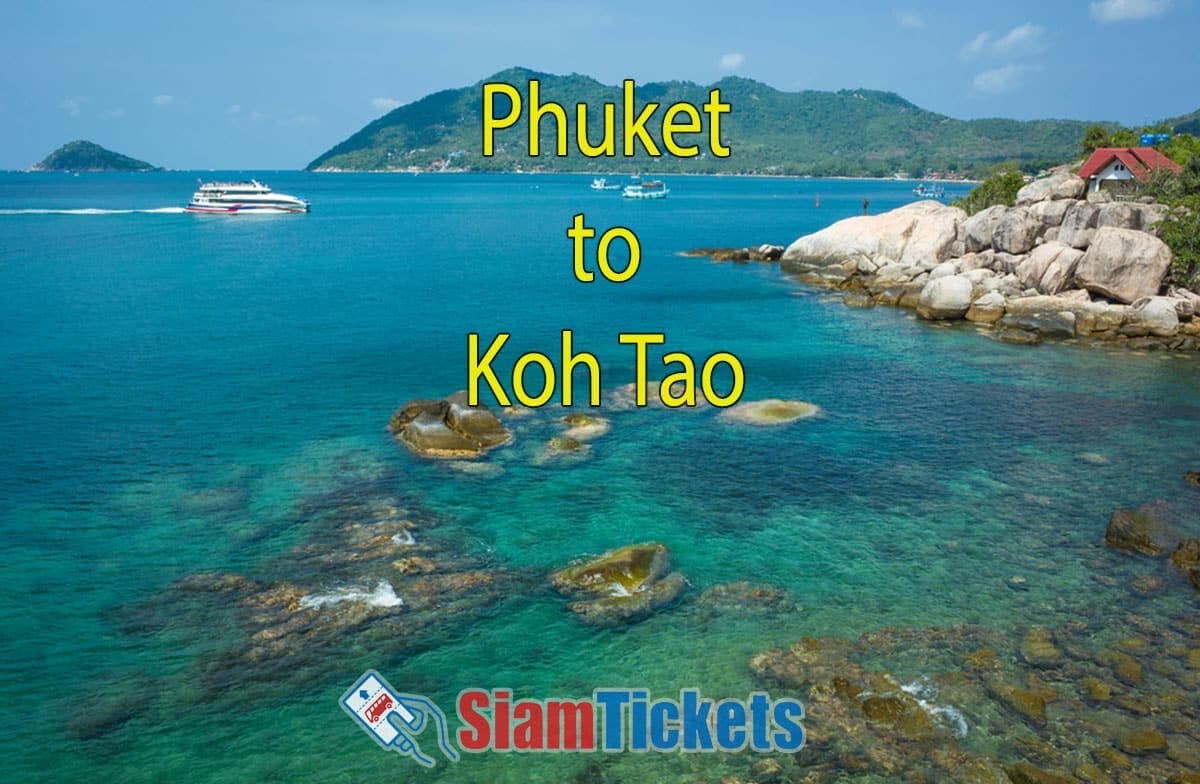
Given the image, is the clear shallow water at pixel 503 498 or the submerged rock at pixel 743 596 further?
the submerged rock at pixel 743 596

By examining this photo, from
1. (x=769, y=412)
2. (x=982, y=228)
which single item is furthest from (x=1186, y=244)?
(x=769, y=412)

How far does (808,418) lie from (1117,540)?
14.9 m

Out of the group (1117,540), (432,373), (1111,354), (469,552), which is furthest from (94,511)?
(1111,354)

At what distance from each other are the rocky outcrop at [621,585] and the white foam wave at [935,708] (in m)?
6.86

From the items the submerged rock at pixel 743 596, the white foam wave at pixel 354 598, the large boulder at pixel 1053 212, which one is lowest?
the submerged rock at pixel 743 596

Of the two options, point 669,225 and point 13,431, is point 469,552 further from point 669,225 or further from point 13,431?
point 669,225

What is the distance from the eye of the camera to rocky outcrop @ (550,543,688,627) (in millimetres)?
22922

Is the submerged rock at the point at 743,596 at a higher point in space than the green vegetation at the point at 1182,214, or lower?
lower

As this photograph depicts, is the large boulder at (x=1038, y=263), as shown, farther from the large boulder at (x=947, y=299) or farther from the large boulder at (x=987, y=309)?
the large boulder at (x=947, y=299)

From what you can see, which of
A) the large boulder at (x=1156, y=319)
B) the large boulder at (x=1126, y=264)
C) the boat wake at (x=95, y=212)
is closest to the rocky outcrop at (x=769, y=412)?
the large boulder at (x=1156, y=319)

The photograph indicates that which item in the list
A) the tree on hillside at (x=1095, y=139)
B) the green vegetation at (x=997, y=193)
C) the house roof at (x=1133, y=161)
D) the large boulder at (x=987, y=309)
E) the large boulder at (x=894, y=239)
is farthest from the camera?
the tree on hillside at (x=1095, y=139)

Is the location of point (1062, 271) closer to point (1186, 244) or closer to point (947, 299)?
point (1186, 244)

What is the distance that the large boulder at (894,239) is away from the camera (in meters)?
72.6

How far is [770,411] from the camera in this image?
132ft
